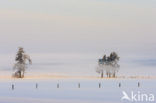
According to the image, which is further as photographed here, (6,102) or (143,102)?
(143,102)

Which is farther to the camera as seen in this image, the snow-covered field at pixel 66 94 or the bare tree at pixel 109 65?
the bare tree at pixel 109 65

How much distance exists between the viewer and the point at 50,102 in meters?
57.6

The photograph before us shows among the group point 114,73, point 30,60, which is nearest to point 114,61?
point 114,73

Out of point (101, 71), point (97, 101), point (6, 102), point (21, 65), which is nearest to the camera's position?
point (6, 102)

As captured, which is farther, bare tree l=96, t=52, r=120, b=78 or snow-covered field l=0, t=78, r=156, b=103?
bare tree l=96, t=52, r=120, b=78

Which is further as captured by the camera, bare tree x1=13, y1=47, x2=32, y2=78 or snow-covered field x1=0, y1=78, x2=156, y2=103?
bare tree x1=13, y1=47, x2=32, y2=78

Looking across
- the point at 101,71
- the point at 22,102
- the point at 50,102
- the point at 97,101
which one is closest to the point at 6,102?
the point at 22,102

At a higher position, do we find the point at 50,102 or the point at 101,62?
the point at 101,62

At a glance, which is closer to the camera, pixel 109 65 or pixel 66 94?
pixel 66 94

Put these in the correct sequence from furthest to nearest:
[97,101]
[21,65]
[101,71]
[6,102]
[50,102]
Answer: [101,71] → [21,65] → [97,101] → [50,102] → [6,102]

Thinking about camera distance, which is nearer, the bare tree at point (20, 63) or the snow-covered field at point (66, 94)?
the snow-covered field at point (66, 94)

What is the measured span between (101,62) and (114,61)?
4.20 meters

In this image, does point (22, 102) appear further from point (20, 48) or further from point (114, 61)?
point (114, 61)

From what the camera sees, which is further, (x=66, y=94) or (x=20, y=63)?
(x=20, y=63)
